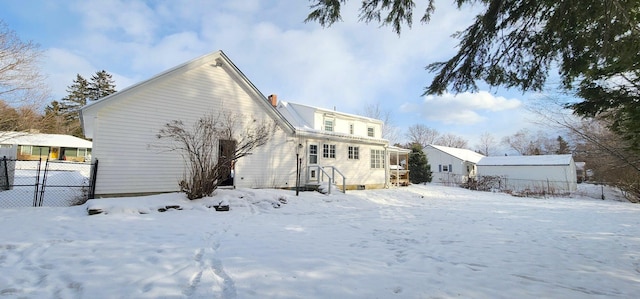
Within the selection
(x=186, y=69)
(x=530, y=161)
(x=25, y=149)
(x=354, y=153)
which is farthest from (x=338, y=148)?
(x=25, y=149)

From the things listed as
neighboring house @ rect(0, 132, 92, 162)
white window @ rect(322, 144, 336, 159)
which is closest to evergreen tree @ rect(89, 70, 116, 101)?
neighboring house @ rect(0, 132, 92, 162)

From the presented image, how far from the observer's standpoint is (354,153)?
1642cm

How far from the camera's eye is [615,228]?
759cm

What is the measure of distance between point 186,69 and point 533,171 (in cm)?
3311

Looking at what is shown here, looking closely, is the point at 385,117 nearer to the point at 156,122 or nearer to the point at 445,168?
the point at 445,168

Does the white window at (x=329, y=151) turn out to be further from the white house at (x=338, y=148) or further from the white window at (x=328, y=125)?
the white window at (x=328, y=125)

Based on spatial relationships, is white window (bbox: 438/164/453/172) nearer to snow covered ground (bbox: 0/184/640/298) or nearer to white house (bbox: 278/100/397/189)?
white house (bbox: 278/100/397/189)

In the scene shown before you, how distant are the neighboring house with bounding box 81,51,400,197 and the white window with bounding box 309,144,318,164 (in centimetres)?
5

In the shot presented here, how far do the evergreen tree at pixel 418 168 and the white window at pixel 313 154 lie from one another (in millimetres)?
14382

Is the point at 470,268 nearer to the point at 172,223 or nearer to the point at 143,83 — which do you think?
the point at 172,223

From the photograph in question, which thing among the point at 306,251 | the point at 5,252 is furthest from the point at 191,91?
the point at 306,251

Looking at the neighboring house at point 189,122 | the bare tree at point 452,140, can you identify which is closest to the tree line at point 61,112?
the neighboring house at point 189,122

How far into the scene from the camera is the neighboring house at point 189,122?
9430 mm

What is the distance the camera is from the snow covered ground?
3.23 meters
